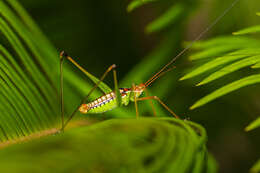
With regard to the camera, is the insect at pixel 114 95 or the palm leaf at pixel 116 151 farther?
the insect at pixel 114 95

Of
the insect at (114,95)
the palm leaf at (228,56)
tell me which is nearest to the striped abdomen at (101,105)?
the insect at (114,95)

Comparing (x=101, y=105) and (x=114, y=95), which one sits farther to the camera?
(x=114, y=95)

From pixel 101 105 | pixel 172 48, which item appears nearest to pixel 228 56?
pixel 101 105

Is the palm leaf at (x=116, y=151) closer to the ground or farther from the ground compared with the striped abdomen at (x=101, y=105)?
farther from the ground

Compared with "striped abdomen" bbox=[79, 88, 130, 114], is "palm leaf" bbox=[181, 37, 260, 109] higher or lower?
higher

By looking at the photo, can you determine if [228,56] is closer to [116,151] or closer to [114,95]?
[116,151]

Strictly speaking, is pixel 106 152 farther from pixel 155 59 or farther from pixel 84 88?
pixel 155 59

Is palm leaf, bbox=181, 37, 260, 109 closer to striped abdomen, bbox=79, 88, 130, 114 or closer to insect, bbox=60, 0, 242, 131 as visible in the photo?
insect, bbox=60, 0, 242, 131

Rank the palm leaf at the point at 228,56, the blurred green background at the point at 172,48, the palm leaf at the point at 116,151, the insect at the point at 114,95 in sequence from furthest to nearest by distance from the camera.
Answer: the blurred green background at the point at 172,48, the insect at the point at 114,95, the palm leaf at the point at 228,56, the palm leaf at the point at 116,151

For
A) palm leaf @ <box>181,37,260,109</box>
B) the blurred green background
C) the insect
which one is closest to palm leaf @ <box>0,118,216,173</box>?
palm leaf @ <box>181,37,260,109</box>

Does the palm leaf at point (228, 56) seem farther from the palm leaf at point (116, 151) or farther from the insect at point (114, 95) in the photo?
the palm leaf at point (116, 151)
